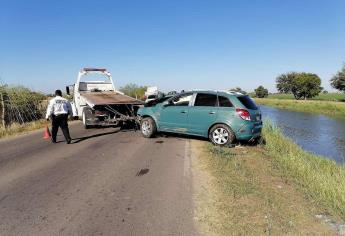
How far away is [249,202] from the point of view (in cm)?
548

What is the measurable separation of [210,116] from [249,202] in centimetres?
553

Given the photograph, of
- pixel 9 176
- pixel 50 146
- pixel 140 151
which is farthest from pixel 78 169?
pixel 50 146

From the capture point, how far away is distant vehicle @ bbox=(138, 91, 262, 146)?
10.4m

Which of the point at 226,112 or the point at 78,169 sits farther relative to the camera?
the point at 226,112

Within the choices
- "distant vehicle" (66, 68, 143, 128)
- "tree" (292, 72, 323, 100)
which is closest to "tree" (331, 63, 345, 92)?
"tree" (292, 72, 323, 100)

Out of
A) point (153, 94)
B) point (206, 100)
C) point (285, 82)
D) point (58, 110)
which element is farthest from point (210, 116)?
point (285, 82)

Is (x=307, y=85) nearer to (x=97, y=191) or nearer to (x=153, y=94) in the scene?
(x=153, y=94)

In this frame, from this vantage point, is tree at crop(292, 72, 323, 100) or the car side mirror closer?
the car side mirror

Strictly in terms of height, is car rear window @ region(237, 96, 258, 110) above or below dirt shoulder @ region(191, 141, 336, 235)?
above

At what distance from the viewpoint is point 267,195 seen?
580 cm

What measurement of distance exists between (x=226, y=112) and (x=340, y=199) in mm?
5174

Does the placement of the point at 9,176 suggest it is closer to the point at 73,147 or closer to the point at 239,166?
the point at 73,147

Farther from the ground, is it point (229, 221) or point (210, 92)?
point (210, 92)

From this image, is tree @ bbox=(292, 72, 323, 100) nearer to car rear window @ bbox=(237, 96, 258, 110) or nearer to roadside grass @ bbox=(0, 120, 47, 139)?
roadside grass @ bbox=(0, 120, 47, 139)
